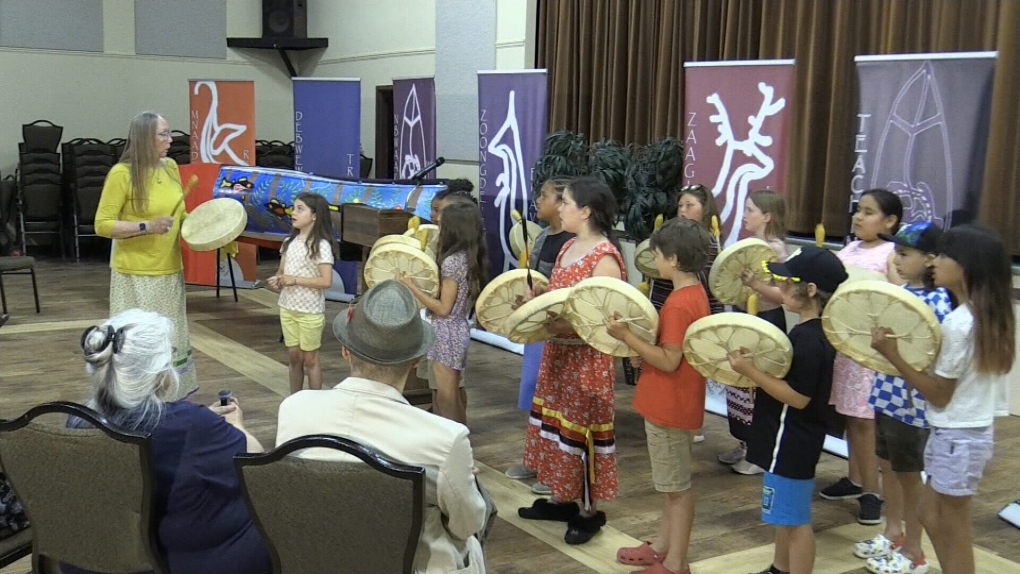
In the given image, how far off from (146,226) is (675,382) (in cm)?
248

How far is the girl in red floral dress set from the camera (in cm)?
339

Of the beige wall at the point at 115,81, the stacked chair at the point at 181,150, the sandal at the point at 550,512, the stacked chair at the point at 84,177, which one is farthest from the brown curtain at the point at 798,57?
the beige wall at the point at 115,81

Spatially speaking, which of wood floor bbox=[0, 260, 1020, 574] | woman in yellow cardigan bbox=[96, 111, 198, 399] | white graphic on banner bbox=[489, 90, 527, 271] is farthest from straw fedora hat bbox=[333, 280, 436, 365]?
white graphic on banner bbox=[489, 90, 527, 271]

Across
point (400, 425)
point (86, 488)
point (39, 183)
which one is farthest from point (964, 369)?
point (39, 183)

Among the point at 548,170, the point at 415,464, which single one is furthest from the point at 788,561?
the point at 548,170

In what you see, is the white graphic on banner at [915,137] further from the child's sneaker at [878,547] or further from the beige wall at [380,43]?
the beige wall at [380,43]

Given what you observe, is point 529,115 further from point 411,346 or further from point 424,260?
point 411,346

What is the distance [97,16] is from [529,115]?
26.0 ft

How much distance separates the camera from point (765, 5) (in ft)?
21.8

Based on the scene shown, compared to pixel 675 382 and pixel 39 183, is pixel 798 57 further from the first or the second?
pixel 39 183

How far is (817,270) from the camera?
2789mm

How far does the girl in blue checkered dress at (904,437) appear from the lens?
298 centimetres

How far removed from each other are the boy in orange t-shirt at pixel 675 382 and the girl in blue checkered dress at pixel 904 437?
62 cm

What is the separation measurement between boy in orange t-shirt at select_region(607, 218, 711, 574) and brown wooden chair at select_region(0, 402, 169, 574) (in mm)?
1475
